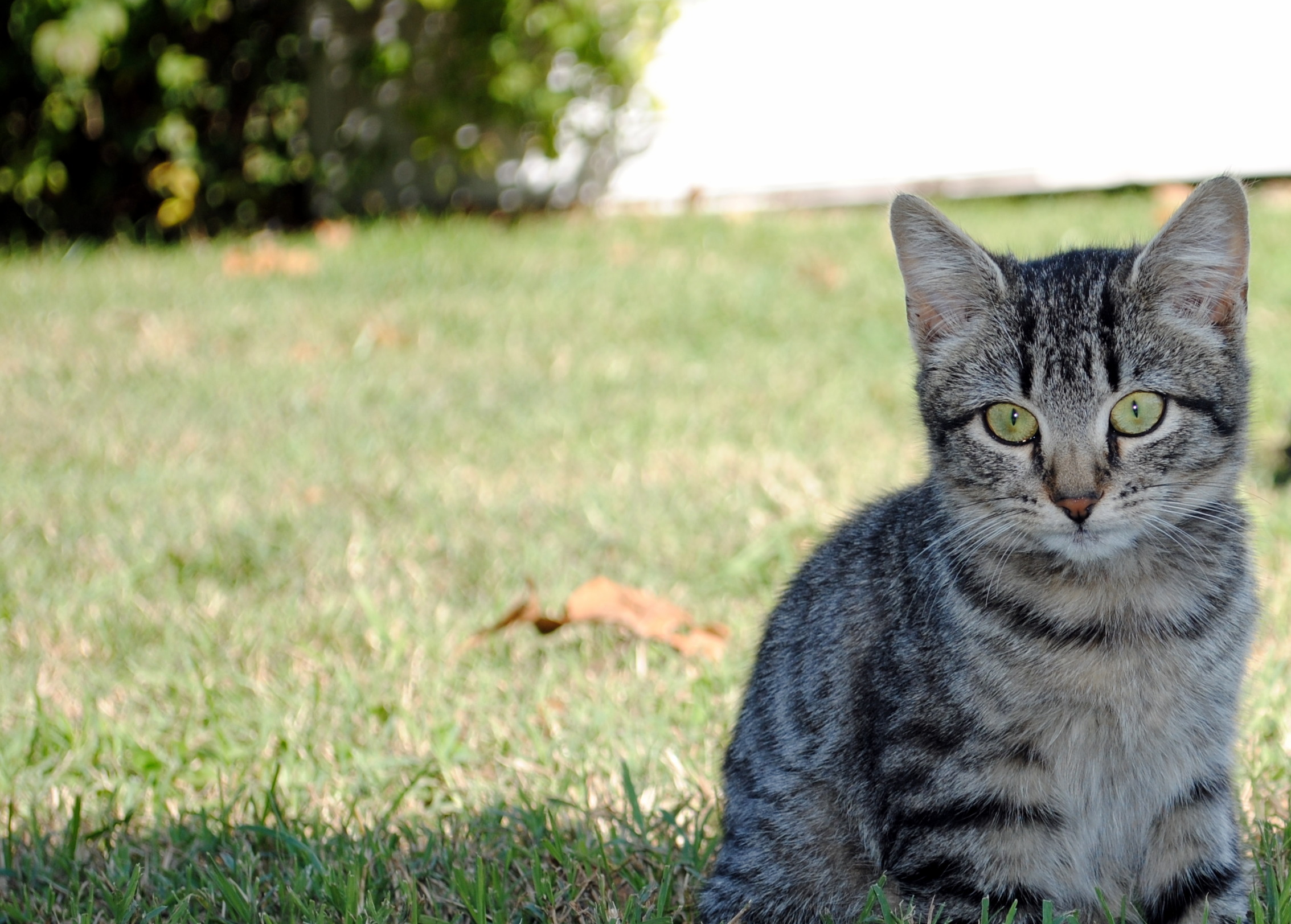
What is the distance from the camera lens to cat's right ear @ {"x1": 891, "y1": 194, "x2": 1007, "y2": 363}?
89.4 inches

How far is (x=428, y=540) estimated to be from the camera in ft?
13.9

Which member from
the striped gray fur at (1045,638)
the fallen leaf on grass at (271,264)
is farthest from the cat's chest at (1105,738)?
the fallen leaf on grass at (271,264)

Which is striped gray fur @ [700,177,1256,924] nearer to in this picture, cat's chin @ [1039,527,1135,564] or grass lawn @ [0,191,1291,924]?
cat's chin @ [1039,527,1135,564]

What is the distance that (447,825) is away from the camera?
2.69m

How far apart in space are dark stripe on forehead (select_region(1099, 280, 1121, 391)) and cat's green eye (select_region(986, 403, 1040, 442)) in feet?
0.45

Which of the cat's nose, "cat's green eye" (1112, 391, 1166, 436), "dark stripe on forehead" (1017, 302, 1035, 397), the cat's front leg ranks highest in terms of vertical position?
"dark stripe on forehead" (1017, 302, 1035, 397)

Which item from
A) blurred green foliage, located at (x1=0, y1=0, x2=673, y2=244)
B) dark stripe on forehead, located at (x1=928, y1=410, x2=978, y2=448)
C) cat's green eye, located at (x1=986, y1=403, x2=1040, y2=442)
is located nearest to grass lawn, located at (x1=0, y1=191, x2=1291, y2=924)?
dark stripe on forehead, located at (x1=928, y1=410, x2=978, y2=448)

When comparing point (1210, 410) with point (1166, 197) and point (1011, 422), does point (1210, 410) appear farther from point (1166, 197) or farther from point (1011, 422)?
point (1166, 197)

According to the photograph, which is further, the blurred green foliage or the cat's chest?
the blurred green foliage

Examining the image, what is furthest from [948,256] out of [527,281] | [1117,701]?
[527,281]

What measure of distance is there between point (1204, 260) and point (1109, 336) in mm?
203

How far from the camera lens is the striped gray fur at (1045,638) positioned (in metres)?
2.07

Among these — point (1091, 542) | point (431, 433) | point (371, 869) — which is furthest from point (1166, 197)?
point (371, 869)

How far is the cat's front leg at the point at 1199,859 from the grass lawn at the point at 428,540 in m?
0.06
